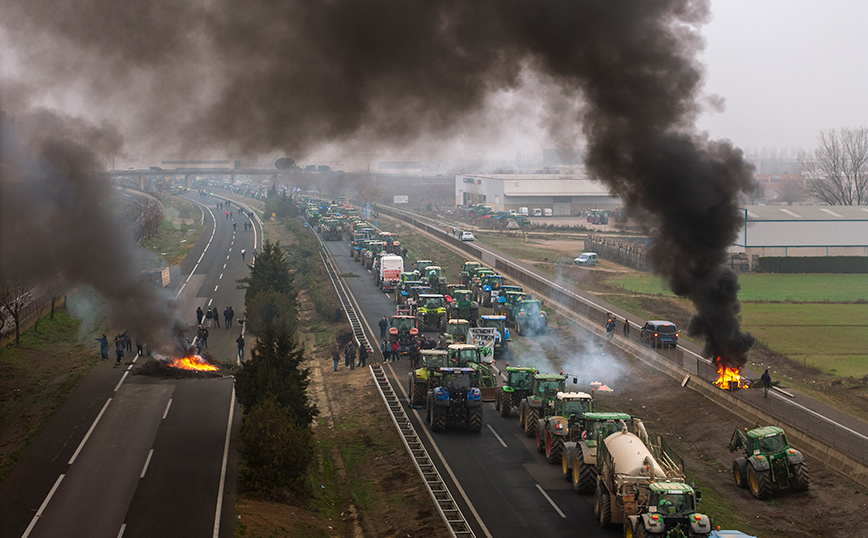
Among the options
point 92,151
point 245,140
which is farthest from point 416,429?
point 92,151

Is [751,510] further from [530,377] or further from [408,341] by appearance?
[408,341]

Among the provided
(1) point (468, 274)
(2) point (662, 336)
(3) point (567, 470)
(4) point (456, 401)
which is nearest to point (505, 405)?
(4) point (456, 401)

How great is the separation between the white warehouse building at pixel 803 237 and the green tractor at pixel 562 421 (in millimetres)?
55333

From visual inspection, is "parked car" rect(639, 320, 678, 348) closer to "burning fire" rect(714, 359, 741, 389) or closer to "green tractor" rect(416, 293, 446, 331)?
"burning fire" rect(714, 359, 741, 389)

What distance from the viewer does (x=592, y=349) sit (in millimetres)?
48125

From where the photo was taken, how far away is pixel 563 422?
27.9m

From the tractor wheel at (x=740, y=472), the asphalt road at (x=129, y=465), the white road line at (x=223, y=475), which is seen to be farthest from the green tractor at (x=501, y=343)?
the tractor wheel at (x=740, y=472)

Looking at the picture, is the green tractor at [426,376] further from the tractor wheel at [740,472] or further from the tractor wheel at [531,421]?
the tractor wheel at [740,472]

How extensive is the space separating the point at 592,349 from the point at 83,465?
3010 centimetres

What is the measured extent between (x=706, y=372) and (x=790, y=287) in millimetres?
35374

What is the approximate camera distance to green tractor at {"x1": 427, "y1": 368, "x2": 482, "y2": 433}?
31.6m

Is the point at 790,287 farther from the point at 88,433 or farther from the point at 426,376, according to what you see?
the point at 88,433

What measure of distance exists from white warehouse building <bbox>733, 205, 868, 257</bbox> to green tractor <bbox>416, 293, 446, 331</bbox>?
1465 inches

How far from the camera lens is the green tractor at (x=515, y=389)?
1355 inches
